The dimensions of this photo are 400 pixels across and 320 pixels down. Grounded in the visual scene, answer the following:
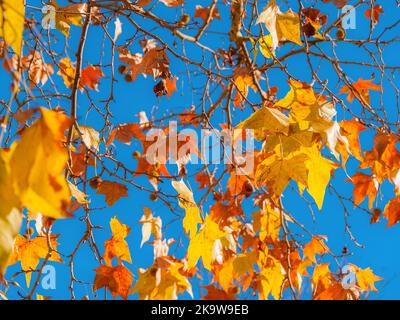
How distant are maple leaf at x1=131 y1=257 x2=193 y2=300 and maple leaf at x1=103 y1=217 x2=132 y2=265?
1.25ft

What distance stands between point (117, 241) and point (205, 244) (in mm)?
297

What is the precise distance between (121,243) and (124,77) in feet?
2.77

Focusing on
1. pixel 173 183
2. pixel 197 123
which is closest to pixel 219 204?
pixel 197 123

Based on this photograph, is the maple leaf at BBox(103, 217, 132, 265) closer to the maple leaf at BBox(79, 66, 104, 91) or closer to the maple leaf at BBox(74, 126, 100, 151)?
the maple leaf at BBox(74, 126, 100, 151)

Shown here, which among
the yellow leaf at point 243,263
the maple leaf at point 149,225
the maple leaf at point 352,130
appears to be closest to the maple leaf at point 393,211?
the maple leaf at point 352,130

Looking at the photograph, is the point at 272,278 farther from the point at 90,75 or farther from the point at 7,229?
the point at 7,229

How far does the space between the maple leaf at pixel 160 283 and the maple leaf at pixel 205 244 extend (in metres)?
0.21

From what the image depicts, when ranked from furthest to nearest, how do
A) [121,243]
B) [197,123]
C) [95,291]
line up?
[197,123]
[121,243]
[95,291]

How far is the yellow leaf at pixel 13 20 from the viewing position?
86 centimetres

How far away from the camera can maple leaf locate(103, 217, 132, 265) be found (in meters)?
1.85

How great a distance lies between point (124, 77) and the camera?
96.7 inches

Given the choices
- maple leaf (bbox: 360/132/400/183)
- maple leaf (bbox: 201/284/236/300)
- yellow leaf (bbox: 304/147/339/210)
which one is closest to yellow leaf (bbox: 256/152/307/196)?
yellow leaf (bbox: 304/147/339/210)
